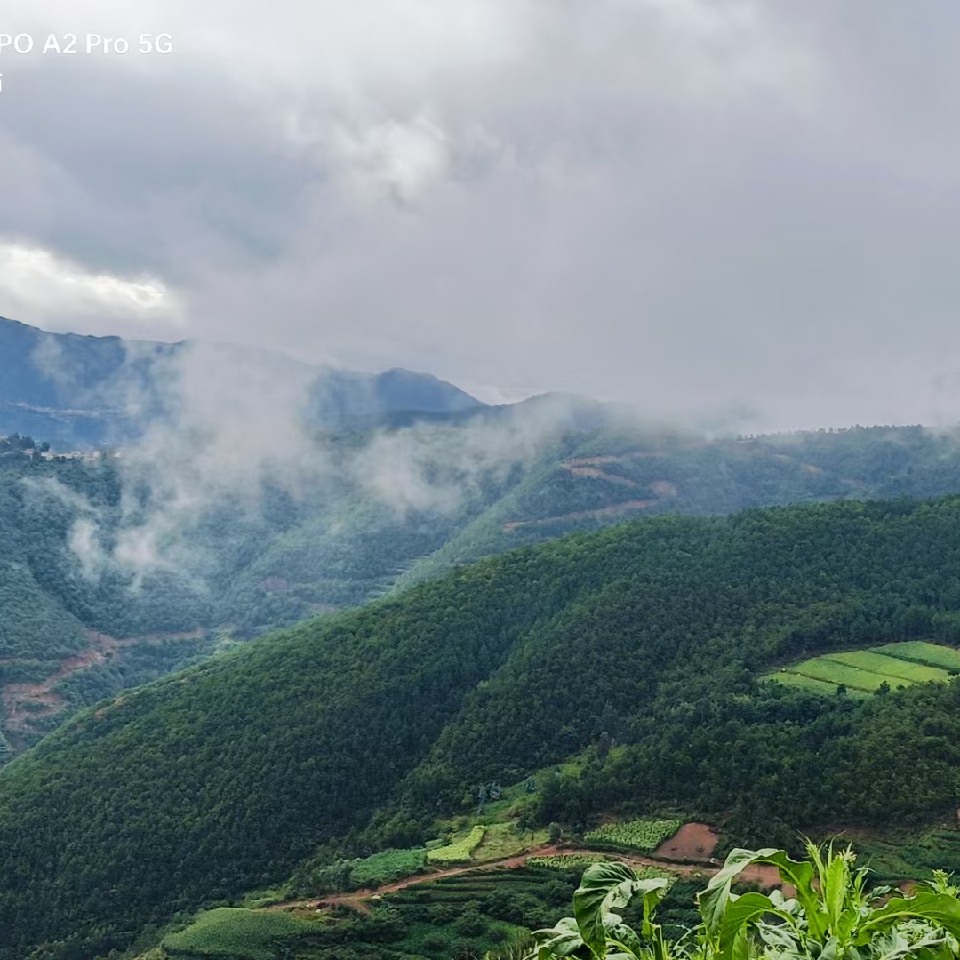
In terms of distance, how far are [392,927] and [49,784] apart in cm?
3240

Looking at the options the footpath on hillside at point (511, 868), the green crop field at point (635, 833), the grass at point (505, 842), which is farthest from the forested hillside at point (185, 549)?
the green crop field at point (635, 833)

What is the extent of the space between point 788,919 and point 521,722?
210 feet

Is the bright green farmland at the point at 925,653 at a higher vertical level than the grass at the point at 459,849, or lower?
higher

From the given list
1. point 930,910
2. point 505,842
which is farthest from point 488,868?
point 930,910

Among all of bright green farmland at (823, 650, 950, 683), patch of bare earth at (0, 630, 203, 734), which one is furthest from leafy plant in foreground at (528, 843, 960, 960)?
patch of bare earth at (0, 630, 203, 734)

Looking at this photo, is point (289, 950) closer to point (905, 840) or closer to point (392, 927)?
point (392, 927)

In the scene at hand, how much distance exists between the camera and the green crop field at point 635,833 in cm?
5041

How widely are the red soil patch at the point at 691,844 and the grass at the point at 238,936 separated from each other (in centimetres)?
2036

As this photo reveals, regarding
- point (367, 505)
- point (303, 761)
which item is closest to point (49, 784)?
point (303, 761)

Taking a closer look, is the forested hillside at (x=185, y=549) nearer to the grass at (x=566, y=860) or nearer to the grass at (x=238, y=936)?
the grass at (x=238, y=936)

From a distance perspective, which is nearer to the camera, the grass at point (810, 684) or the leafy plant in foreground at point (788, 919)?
the leafy plant in foreground at point (788, 919)

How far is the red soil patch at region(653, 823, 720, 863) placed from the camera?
160ft

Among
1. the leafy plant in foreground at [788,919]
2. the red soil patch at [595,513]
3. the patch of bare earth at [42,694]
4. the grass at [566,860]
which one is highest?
the leafy plant in foreground at [788,919]

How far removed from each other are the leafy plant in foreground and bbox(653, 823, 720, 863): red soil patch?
1837 inches
